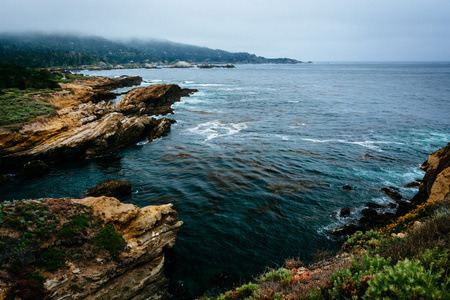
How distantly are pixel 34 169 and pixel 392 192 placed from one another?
35.3m

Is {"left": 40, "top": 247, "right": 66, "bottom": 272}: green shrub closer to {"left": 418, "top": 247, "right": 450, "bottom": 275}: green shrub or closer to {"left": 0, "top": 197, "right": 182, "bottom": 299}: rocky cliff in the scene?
A: {"left": 0, "top": 197, "right": 182, "bottom": 299}: rocky cliff

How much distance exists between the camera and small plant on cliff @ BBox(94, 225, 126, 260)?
9200 mm

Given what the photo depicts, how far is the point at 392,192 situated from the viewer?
19172 mm

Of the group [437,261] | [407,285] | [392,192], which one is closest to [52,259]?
[407,285]

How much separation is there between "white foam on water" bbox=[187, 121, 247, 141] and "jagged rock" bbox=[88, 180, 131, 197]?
16679 mm

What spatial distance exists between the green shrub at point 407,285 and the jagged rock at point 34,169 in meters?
29.5

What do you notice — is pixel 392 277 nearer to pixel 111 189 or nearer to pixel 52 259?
pixel 52 259

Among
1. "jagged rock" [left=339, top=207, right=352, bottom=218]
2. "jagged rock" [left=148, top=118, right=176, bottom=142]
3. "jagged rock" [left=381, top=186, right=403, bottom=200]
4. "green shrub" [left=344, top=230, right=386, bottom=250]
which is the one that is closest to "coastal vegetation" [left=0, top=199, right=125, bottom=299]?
"green shrub" [left=344, top=230, right=386, bottom=250]

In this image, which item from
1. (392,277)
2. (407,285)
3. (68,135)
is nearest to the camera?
(407,285)

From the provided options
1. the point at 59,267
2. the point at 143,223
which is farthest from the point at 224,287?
the point at 59,267

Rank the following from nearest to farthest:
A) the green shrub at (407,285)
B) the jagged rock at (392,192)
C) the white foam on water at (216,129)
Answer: the green shrub at (407,285)
the jagged rock at (392,192)
the white foam on water at (216,129)

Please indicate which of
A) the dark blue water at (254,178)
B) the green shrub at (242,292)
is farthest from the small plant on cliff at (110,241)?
the green shrub at (242,292)

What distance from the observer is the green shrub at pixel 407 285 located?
430 cm

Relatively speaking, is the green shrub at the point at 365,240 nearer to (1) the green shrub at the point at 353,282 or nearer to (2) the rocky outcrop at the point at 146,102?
(1) the green shrub at the point at 353,282
